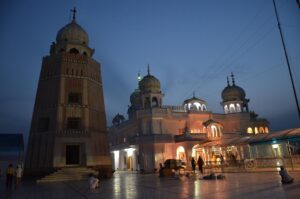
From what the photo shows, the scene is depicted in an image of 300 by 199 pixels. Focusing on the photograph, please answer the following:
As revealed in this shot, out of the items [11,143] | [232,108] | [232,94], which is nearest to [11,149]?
[11,143]

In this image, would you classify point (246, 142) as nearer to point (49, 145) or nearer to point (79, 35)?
point (49, 145)

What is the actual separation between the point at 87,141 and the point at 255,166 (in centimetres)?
1714

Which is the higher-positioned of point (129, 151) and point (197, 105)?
point (197, 105)

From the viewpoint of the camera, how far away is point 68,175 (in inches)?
862

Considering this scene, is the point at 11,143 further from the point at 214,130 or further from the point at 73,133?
the point at 214,130

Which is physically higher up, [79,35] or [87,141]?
[79,35]

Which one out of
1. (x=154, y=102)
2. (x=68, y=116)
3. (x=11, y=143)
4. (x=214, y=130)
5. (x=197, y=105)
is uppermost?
(x=154, y=102)

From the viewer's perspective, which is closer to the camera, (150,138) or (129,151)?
(150,138)

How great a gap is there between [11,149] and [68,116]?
20.3 meters

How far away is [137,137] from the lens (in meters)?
34.2

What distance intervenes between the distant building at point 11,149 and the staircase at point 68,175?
16.5m

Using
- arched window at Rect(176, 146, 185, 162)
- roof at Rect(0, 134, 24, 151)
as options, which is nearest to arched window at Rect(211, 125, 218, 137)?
arched window at Rect(176, 146, 185, 162)

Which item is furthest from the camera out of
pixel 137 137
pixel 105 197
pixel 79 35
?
pixel 137 137

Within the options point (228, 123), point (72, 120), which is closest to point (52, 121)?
point (72, 120)
